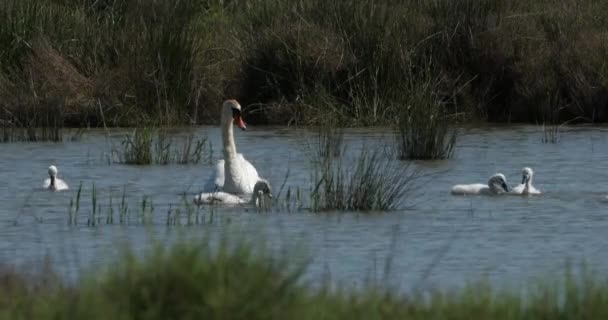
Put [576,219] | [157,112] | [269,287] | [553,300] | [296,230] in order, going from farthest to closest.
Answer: [157,112] < [576,219] < [296,230] < [553,300] < [269,287]

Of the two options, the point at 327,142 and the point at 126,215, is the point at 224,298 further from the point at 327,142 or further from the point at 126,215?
the point at 327,142

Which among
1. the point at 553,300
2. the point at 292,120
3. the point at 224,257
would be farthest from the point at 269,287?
the point at 292,120

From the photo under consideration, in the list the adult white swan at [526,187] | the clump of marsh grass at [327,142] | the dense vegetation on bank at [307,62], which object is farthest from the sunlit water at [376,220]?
the dense vegetation on bank at [307,62]

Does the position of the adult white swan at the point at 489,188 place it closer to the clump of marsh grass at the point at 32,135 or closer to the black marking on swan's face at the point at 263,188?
the black marking on swan's face at the point at 263,188

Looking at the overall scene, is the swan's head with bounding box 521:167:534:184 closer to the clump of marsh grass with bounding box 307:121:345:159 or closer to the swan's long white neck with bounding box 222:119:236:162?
the clump of marsh grass with bounding box 307:121:345:159

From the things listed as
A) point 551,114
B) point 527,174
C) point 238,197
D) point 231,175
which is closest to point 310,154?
point 231,175

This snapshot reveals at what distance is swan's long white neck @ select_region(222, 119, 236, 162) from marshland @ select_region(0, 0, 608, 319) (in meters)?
0.61

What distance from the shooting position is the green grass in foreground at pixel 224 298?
6.46m

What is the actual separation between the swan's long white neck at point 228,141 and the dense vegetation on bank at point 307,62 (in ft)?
20.5

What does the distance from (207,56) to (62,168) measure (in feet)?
22.0

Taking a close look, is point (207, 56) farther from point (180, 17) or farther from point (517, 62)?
point (517, 62)

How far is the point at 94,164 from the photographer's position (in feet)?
Answer: 62.5

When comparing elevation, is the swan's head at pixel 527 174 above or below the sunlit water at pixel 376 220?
above

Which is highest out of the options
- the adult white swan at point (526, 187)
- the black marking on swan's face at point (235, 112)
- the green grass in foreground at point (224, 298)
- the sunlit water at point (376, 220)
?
the black marking on swan's face at point (235, 112)
